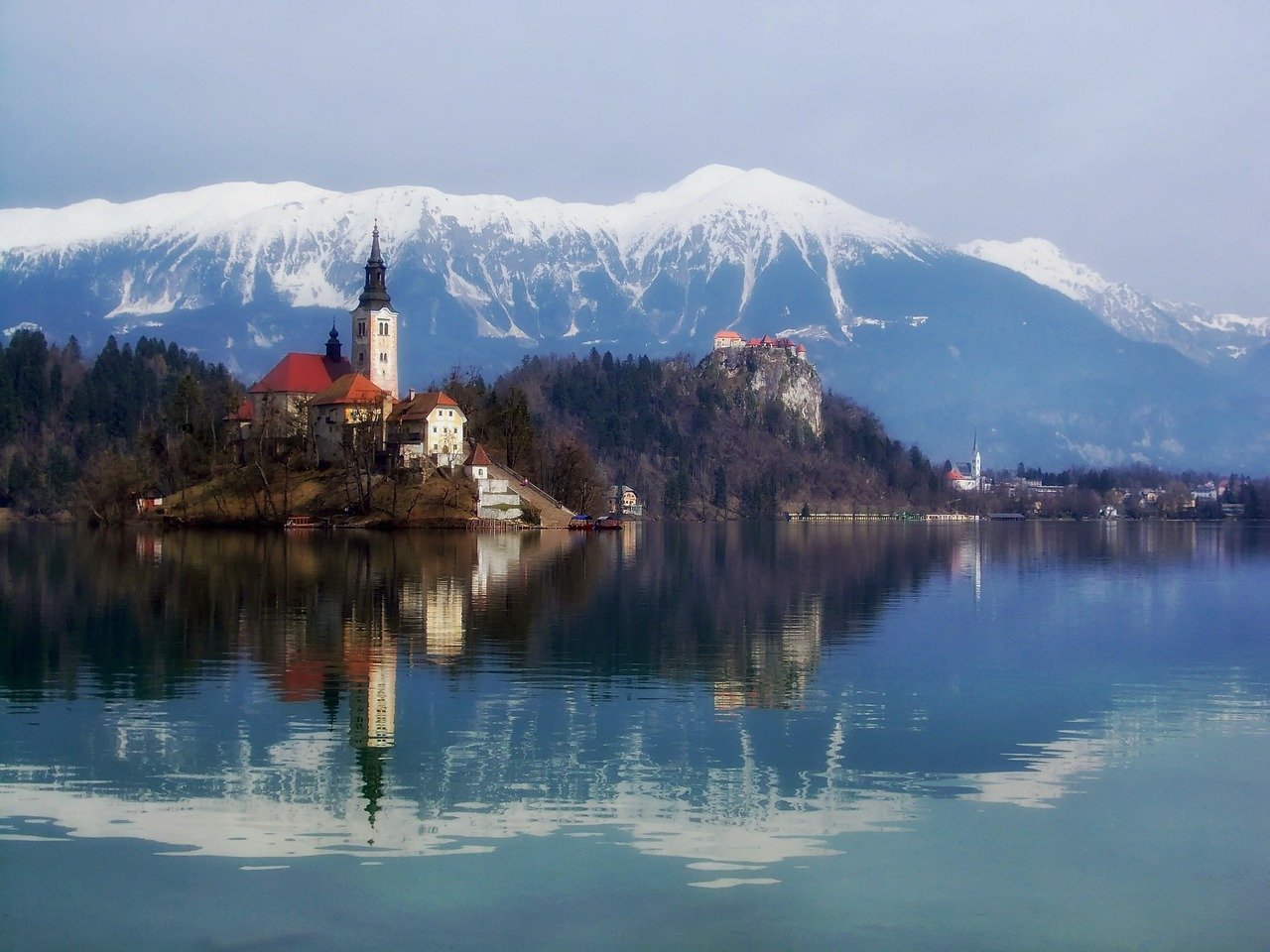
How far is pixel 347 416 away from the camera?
137250 millimetres

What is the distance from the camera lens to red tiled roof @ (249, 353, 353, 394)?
14788cm

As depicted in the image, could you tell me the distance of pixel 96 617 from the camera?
43281 mm

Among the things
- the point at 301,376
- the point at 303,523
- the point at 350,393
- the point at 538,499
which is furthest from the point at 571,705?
the point at 301,376

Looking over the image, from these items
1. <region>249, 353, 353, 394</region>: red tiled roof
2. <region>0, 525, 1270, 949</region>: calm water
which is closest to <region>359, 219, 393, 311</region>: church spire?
<region>249, 353, 353, 394</region>: red tiled roof

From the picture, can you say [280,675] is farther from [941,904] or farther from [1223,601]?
[1223,601]

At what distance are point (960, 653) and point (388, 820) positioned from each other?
22.1m

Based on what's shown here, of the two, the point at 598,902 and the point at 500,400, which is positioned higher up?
the point at 500,400

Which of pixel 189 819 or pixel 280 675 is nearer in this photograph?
pixel 189 819

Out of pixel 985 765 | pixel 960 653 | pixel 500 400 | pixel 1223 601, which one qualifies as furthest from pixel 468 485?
pixel 985 765

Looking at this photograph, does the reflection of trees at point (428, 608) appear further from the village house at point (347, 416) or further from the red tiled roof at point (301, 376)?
the red tiled roof at point (301, 376)

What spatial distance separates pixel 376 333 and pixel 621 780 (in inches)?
5369

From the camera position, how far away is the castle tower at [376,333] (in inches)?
6073

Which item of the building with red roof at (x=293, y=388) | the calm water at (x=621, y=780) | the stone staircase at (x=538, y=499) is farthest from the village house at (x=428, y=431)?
the calm water at (x=621, y=780)

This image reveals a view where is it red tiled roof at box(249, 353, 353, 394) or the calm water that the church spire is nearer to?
red tiled roof at box(249, 353, 353, 394)
